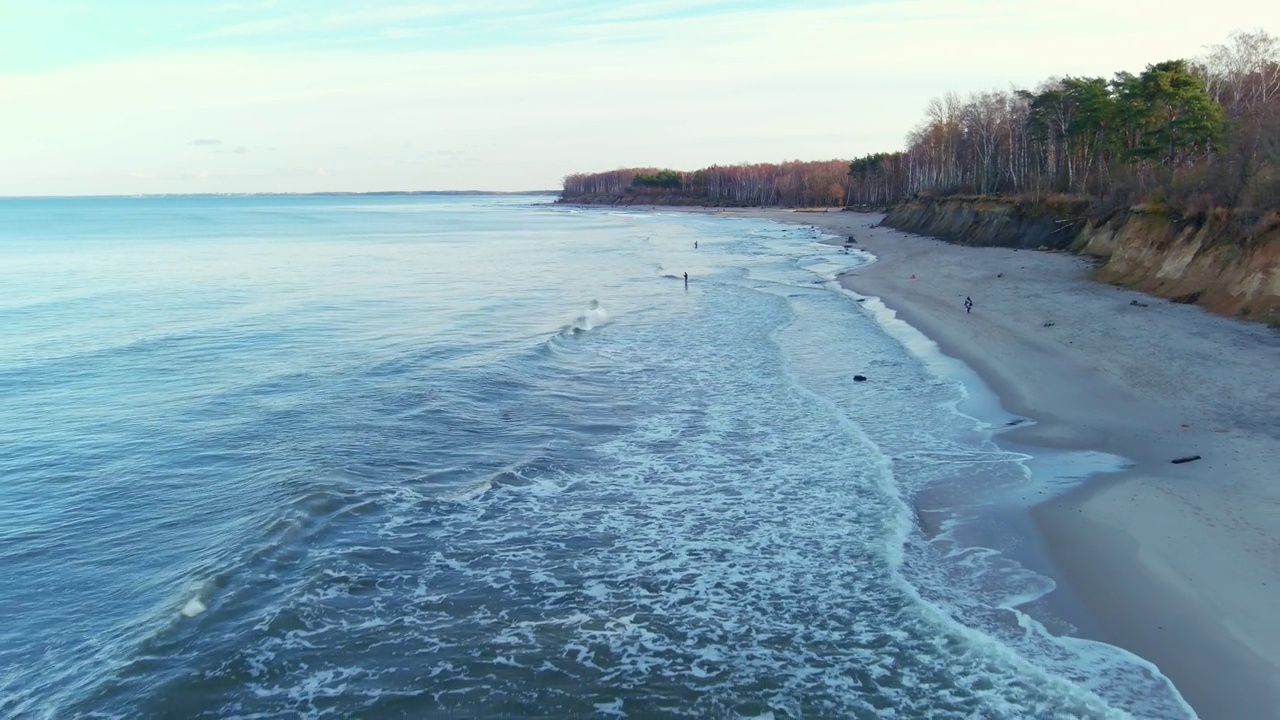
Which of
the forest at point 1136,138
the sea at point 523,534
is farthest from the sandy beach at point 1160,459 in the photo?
the forest at point 1136,138

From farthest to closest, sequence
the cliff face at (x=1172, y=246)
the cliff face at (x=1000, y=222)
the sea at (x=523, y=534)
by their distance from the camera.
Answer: the cliff face at (x=1000, y=222) < the cliff face at (x=1172, y=246) < the sea at (x=523, y=534)

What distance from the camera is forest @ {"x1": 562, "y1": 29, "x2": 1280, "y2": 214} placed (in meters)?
31.3

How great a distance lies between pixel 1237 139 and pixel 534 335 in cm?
2977

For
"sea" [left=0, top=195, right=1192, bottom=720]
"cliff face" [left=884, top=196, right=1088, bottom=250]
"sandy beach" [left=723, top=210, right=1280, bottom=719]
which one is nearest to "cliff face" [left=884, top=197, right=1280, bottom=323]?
"cliff face" [left=884, top=196, right=1088, bottom=250]

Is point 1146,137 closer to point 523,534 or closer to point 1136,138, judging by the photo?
point 1136,138

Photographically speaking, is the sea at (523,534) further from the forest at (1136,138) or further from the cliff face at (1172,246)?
the forest at (1136,138)

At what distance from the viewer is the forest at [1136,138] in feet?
103

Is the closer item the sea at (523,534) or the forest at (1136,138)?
the sea at (523,534)

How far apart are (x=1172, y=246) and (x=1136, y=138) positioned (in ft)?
95.1

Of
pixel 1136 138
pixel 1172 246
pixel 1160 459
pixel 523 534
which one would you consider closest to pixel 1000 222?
pixel 1136 138

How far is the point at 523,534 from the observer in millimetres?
13234

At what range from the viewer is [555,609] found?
10859 mm

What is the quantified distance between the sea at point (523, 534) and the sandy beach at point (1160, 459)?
0.73 m

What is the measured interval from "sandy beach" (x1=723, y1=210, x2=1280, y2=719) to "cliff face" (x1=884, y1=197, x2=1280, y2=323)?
1.18 m
